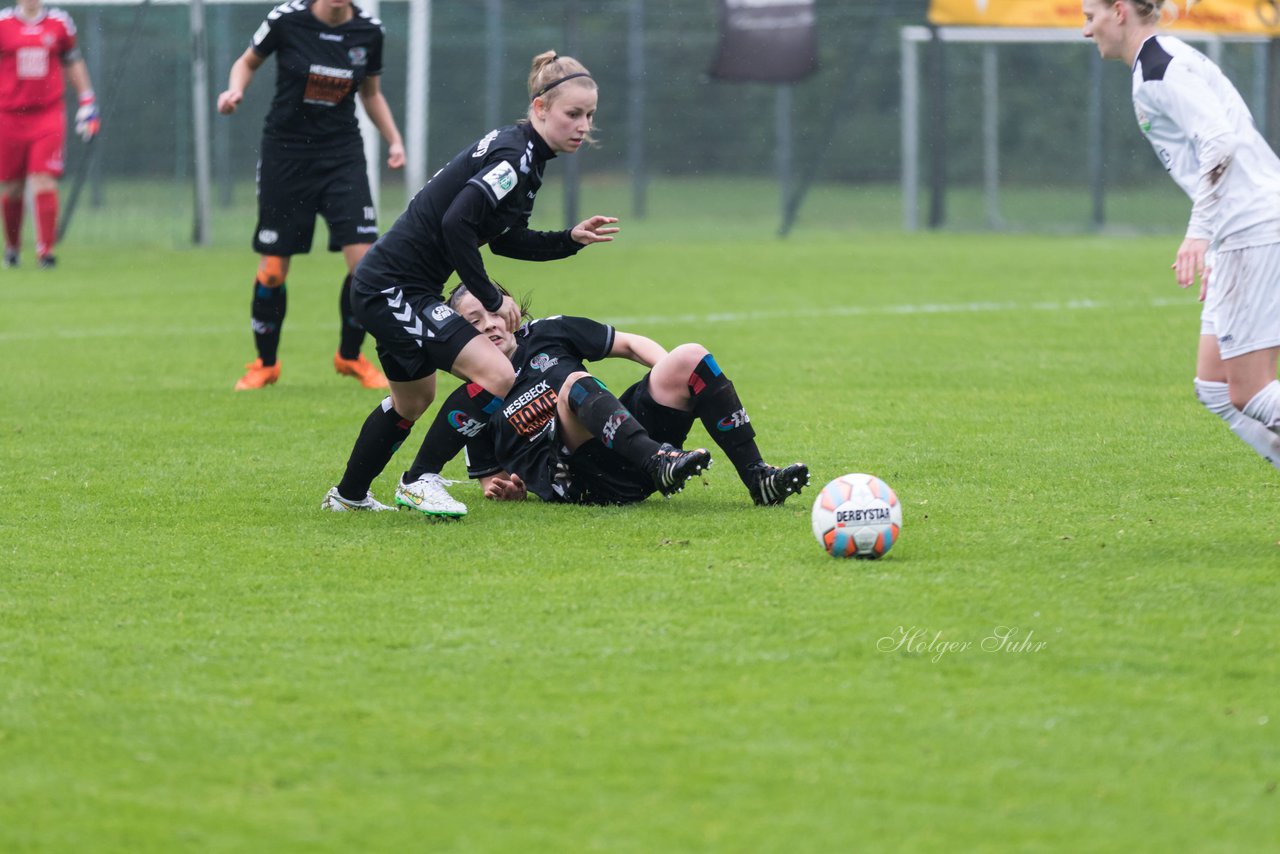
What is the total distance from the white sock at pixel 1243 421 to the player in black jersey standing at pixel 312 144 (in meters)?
5.04

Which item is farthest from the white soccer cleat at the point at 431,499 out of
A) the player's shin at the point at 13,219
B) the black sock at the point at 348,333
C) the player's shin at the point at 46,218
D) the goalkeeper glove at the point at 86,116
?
the player's shin at the point at 13,219

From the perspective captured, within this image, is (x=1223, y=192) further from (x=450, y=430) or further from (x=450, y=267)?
(x=450, y=430)

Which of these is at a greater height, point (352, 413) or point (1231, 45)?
point (1231, 45)

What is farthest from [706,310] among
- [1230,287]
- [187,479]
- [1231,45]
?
[1231,45]

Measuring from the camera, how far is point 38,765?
3.26m

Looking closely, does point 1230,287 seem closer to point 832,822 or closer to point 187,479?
point 832,822

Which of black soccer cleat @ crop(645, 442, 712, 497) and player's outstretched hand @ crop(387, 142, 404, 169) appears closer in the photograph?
black soccer cleat @ crop(645, 442, 712, 497)

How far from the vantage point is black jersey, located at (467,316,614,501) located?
5664 millimetres

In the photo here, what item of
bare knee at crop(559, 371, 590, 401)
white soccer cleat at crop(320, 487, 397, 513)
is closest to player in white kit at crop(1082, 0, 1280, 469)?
bare knee at crop(559, 371, 590, 401)

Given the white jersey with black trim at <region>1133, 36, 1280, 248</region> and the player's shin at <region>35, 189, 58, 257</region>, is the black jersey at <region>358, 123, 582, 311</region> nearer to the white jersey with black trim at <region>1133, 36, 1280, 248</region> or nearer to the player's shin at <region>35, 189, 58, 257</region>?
the white jersey with black trim at <region>1133, 36, 1280, 248</region>

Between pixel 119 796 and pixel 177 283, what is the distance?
42.0 ft

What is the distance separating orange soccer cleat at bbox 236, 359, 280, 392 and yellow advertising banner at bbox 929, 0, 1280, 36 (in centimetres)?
1282

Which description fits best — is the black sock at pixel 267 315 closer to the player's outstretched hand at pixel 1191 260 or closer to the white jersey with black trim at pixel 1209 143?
the white jersey with black trim at pixel 1209 143

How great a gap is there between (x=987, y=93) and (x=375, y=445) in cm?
1802
